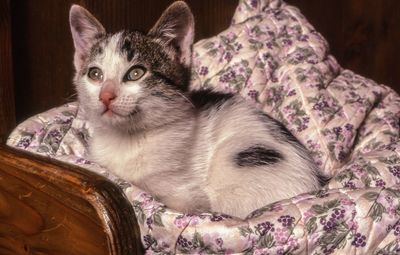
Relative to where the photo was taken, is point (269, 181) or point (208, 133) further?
point (208, 133)

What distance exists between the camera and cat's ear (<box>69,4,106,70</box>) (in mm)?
1303

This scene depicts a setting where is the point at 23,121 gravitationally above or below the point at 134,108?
below

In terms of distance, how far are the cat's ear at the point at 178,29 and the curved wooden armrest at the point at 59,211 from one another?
46cm

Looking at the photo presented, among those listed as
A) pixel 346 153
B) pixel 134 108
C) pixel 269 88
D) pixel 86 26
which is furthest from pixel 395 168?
pixel 86 26

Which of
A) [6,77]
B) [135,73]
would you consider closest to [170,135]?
[135,73]

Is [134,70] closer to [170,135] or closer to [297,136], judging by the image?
[170,135]

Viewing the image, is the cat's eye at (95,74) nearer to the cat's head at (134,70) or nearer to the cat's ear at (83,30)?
the cat's head at (134,70)

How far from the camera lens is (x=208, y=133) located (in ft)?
4.59

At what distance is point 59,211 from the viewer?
36.9 inches

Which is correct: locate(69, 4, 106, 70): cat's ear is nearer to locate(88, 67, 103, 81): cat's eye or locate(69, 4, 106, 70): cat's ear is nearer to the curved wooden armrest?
locate(88, 67, 103, 81): cat's eye

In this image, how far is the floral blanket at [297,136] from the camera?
3.28 feet

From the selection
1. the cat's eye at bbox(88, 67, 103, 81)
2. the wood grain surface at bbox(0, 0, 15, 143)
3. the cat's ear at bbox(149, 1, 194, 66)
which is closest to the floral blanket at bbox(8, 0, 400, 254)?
the wood grain surface at bbox(0, 0, 15, 143)

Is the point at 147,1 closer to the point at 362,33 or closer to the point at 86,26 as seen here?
the point at 86,26

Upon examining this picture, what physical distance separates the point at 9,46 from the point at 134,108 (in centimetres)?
41
